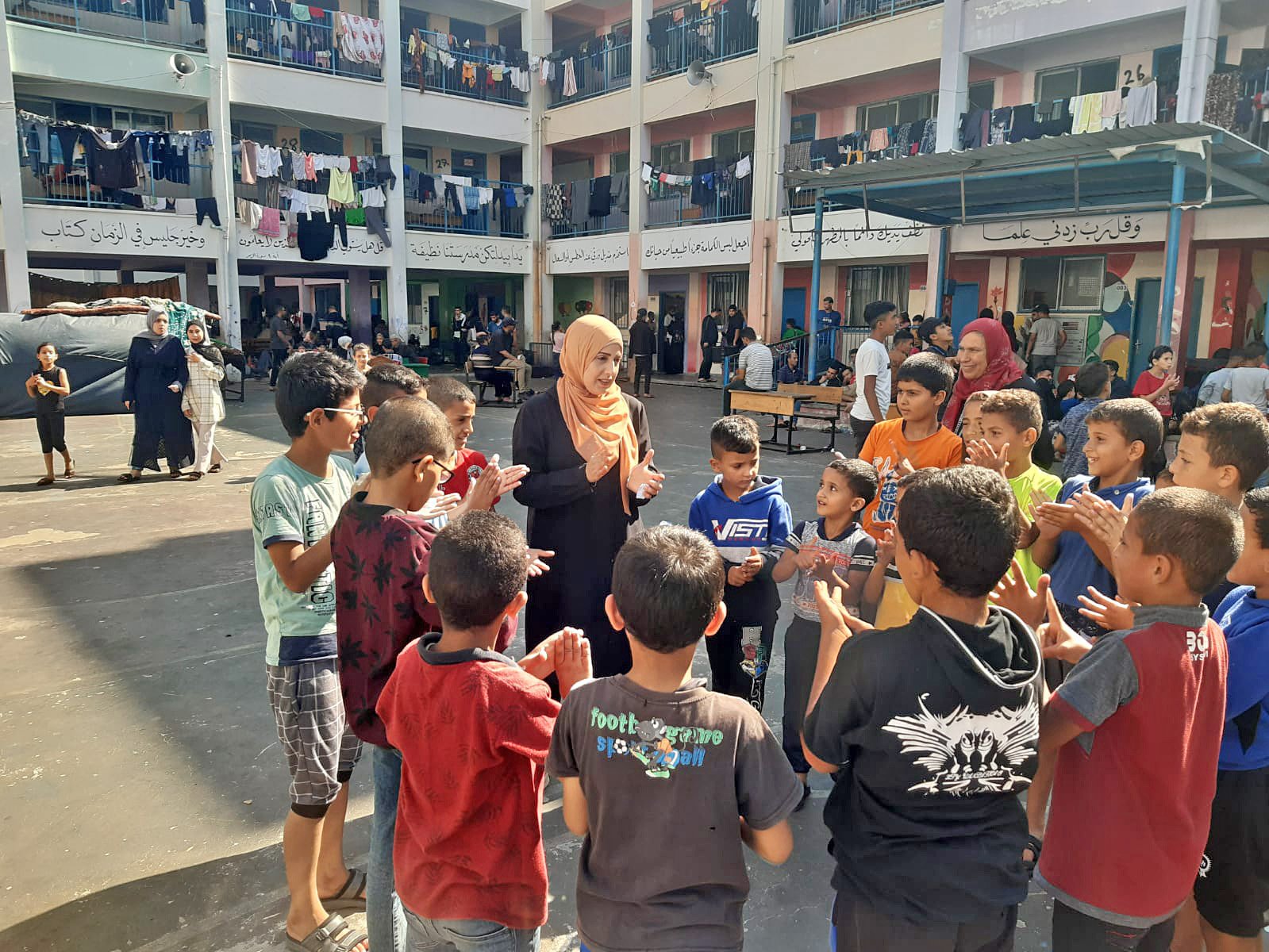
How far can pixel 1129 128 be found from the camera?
853 cm

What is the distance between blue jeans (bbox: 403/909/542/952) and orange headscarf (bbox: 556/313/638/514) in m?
1.59

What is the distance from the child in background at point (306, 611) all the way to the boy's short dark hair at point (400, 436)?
27cm

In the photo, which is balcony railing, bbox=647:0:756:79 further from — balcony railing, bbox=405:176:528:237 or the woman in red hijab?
the woman in red hijab

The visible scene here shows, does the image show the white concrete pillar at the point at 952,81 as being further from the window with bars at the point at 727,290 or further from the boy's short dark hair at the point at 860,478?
the boy's short dark hair at the point at 860,478

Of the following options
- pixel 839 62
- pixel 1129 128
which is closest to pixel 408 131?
pixel 839 62

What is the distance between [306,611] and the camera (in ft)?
7.30

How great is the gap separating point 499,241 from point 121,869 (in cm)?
→ 2252

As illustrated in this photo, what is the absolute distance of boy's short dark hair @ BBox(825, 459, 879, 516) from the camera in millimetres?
2801

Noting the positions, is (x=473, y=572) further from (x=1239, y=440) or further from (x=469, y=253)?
(x=469, y=253)

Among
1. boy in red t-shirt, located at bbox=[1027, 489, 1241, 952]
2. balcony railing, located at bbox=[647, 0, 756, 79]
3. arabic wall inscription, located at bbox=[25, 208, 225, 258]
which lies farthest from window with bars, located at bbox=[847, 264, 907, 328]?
boy in red t-shirt, located at bbox=[1027, 489, 1241, 952]

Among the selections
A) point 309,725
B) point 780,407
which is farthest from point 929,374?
point 780,407

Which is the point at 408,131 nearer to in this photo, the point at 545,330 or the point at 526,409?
the point at 545,330

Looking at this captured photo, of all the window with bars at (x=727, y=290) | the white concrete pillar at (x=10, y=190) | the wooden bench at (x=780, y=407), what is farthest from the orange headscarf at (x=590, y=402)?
the white concrete pillar at (x=10, y=190)

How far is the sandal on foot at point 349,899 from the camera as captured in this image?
242 centimetres
